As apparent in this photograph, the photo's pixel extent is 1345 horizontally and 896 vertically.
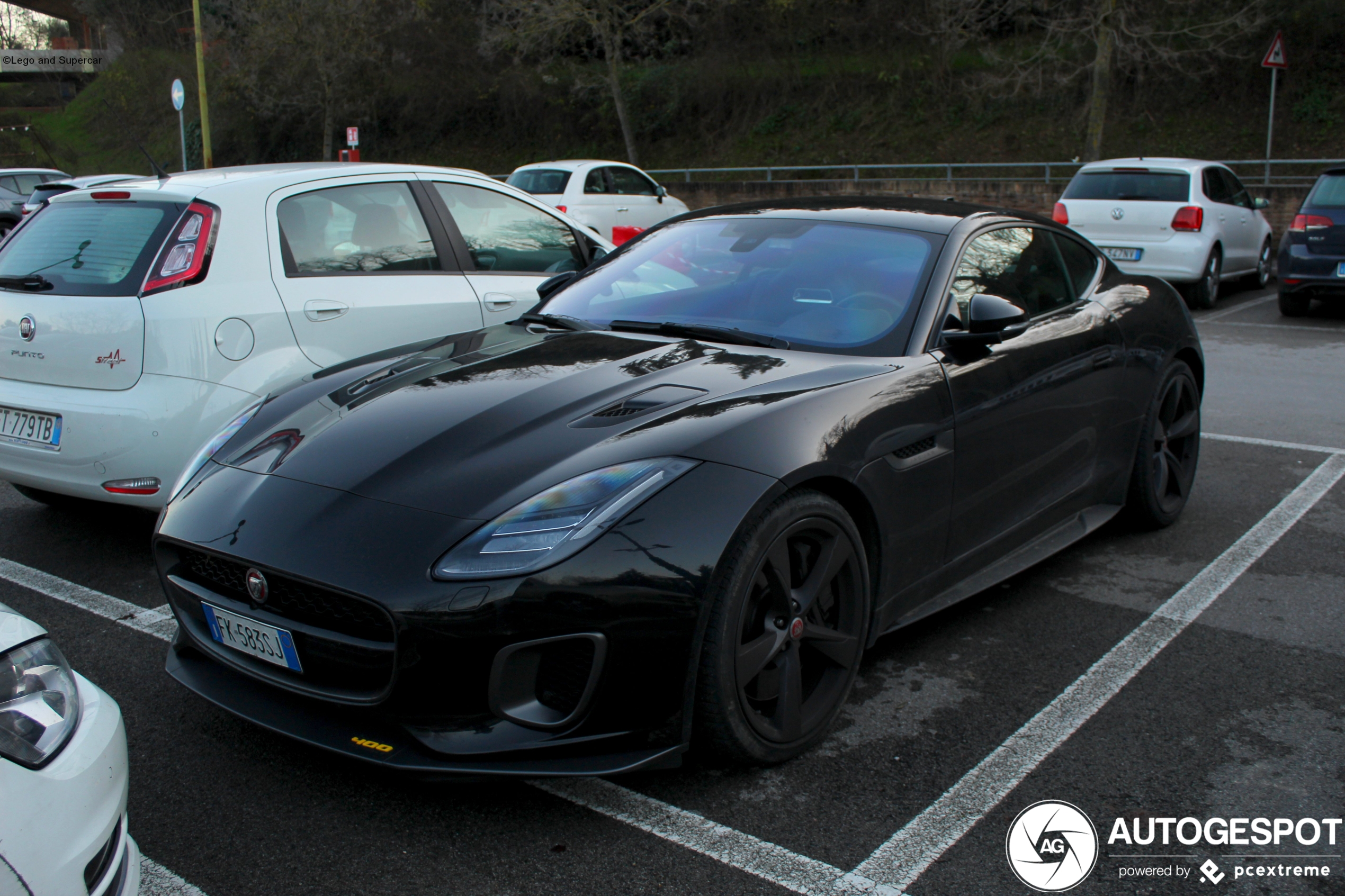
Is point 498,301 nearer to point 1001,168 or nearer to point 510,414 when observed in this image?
point 510,414

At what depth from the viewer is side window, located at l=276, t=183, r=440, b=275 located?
4.80 metres

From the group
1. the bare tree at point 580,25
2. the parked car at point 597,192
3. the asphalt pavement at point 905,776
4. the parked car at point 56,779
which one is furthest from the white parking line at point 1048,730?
the bare tree at point 580,25

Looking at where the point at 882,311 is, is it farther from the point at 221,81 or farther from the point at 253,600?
the point at 221,81

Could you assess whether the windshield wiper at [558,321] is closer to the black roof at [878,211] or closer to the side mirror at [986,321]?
the black roof at [878,211]

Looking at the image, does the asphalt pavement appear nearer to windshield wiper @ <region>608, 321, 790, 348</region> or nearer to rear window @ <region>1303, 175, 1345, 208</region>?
windshield wiper @ <region>608, 321, 790, 348</region>

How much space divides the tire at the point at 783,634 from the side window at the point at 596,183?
14307mm

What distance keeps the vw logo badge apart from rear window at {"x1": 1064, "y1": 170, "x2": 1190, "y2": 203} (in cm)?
1179

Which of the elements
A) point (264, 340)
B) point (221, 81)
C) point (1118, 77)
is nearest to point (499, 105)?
point (221, 81)

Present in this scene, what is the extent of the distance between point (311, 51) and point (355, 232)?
34254 millimetres

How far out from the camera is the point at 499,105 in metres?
39.4

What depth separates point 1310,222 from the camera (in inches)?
443

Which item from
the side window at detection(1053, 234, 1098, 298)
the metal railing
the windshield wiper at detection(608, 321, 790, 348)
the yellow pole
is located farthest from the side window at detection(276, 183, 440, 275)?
the yellow pole

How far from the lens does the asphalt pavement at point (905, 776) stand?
2445mm

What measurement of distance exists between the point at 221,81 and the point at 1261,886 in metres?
46.2
